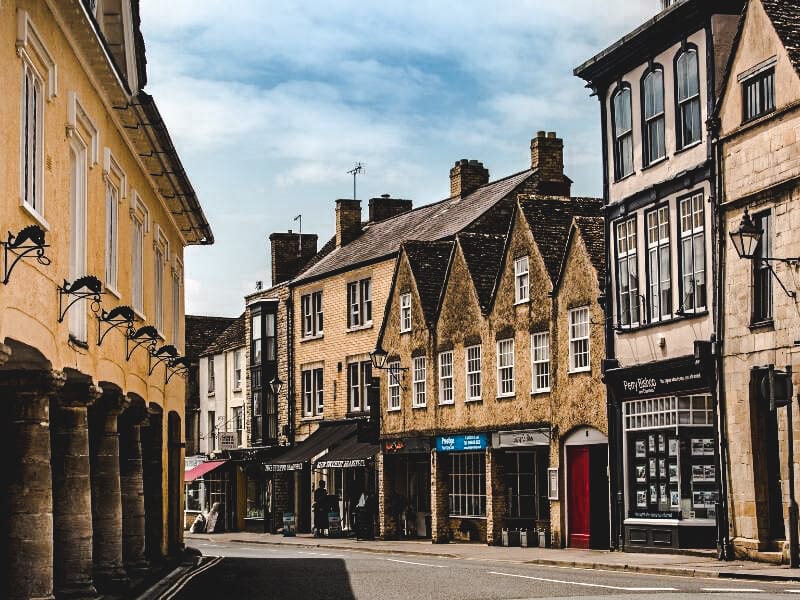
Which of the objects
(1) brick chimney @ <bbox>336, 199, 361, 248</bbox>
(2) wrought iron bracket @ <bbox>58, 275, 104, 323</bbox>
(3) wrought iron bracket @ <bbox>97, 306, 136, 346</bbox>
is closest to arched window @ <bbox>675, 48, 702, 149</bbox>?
(3) wrought iron bracket @ <bbox>97, 306, 136, 346</bbox>

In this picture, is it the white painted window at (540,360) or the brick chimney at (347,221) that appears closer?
the white painted window at (540,360)

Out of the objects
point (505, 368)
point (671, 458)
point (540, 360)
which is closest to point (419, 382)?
point (505, 368)

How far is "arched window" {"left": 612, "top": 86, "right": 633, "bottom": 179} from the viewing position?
32.6m

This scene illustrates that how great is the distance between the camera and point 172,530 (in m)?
30.9

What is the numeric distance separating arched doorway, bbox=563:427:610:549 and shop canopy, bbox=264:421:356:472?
51.5ft

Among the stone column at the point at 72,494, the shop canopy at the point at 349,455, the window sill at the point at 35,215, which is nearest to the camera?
the window sill at the point at 35,215

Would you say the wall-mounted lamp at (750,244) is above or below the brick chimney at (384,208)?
below

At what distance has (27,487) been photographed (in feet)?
50.0

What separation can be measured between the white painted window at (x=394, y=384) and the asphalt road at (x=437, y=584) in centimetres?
1733

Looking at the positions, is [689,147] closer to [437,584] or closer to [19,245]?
[437,584]

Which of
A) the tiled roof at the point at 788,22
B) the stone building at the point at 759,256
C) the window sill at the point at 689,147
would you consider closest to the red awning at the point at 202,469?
the window sill at the point at 689,147

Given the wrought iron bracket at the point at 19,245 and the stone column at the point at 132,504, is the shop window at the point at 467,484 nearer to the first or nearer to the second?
the stone column at the point at 132,504

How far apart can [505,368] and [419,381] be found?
5862 millimetres

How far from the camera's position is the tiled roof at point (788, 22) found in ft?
85.5
